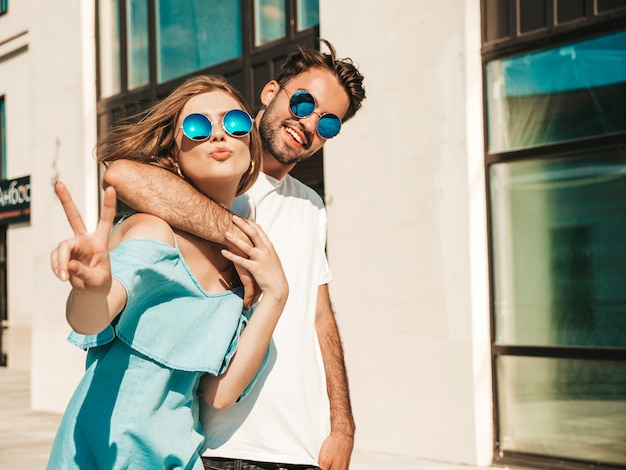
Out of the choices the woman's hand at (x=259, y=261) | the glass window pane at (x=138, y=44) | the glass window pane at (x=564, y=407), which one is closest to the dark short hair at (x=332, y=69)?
the woman's hand at (x=259, y=261)

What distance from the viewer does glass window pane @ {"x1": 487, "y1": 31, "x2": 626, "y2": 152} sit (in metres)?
6.46

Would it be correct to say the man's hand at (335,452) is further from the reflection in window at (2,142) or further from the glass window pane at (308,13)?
the reflection in window at (2,142)

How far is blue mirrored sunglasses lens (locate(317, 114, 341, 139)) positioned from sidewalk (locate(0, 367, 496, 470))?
4.77m

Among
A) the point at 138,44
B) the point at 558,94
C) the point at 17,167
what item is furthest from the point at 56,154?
the point at 558,94

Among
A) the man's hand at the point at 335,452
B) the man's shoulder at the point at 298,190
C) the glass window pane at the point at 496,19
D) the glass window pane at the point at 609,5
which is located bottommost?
the man's hand at the point at 335,452

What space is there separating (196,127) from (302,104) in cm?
57

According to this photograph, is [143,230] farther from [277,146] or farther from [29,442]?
[29,442]

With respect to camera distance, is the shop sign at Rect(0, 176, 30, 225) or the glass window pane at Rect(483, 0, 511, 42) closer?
the glass window pane at Rect(483, 0, 511, 42)

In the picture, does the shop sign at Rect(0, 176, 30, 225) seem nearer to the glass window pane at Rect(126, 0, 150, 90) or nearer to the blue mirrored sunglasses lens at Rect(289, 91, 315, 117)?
the glass window pane at Rect(126, 0, 150, 90)

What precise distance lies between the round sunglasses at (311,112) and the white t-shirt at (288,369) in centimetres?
20

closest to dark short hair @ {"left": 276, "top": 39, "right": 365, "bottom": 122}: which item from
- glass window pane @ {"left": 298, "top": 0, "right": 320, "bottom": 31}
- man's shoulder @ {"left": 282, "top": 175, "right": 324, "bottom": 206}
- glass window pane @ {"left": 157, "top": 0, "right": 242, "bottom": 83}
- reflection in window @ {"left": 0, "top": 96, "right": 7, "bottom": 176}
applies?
man's shoulder @ {"left": 282, "top": 175, "right": 324, "bottom": 206}

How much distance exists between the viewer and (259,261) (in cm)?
223

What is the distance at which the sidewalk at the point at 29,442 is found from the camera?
7.14 meters

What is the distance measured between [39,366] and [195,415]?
1068cm
